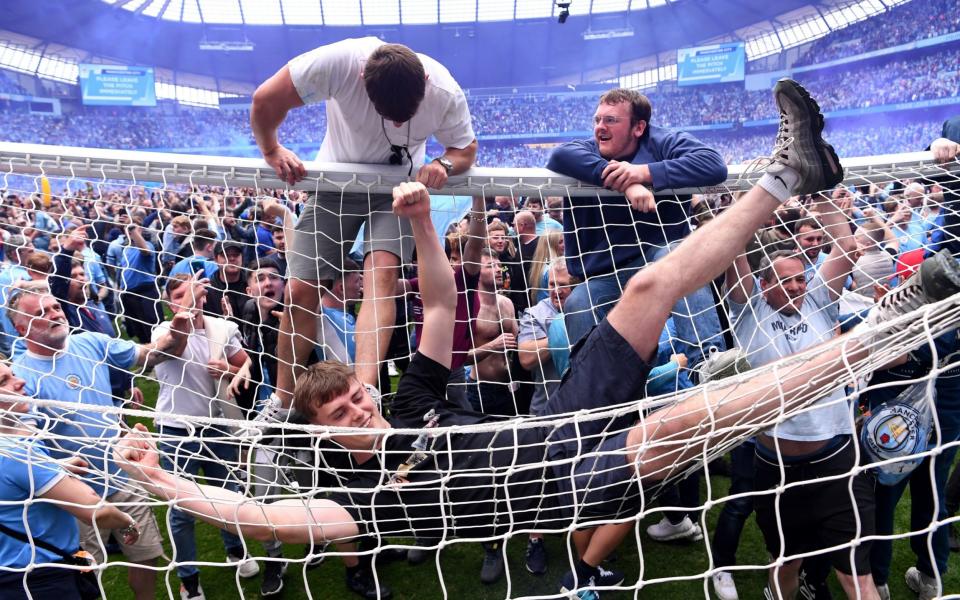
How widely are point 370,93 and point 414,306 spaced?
6.15ft

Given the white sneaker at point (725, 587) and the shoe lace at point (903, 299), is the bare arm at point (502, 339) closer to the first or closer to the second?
the white sneaker at point (725, 587)

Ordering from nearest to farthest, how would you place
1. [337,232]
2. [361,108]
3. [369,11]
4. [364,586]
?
[361,108] → [337,232] → [364,586] → [369,11]

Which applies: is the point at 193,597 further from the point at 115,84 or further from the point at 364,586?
→ the point at 115,84

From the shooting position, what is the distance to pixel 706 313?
2.83 metres

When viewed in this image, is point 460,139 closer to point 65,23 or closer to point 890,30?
point 890,30

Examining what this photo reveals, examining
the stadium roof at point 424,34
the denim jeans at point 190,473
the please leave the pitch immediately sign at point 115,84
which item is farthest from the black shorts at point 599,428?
the please leave the pitch immediately sign at point 115,84

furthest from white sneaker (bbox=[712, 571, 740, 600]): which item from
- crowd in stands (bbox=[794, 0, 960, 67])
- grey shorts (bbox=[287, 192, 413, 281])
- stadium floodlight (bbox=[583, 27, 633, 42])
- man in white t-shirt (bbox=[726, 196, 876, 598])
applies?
stadium floodlight (bbox=[583, 27, 633, 42])

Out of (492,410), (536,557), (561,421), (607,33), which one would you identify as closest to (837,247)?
(561,421)

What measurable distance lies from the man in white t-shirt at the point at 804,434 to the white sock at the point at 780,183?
1.98 feet

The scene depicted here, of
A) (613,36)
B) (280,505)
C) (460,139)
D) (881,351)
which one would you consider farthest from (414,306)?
(613,36)

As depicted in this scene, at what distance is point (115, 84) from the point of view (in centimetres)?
2550

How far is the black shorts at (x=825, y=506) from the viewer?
2.28m

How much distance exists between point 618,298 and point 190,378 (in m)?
2.00

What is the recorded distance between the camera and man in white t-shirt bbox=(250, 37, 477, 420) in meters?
2.55
